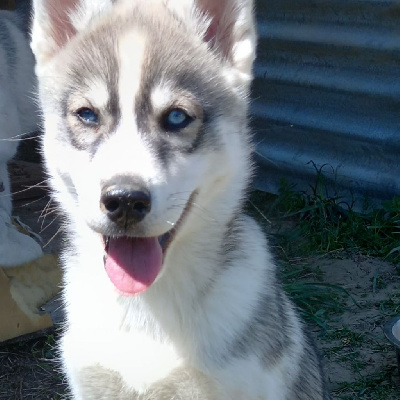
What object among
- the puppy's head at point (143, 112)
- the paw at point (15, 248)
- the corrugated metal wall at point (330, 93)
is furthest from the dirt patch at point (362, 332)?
the paw at point (15, 248)

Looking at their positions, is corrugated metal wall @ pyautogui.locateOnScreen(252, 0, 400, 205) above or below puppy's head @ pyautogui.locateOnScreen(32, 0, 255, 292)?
below

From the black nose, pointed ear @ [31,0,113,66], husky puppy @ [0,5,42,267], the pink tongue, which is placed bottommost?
husky puppy @ [0,5,42,267]

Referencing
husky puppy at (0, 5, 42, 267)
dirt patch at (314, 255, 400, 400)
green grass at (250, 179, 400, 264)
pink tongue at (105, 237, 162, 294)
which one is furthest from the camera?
husky puppy at (0, 5, 42, 267)

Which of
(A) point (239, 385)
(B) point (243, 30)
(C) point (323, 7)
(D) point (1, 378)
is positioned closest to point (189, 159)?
(B) point (243, 30)

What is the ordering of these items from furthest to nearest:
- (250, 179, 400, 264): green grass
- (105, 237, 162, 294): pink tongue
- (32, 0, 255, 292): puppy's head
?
(250, 179, 400, 264): green grass < (105, 237, 162, 294): pink tongue < (32, 0, 255, 292): puppy's head

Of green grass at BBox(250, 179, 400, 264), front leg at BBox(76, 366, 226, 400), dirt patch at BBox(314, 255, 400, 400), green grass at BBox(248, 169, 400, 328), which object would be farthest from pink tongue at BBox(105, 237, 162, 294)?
green grass at BBox(250, 179, 400, 264)

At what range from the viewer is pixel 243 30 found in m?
2.50

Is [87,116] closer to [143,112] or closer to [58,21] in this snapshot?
[143,112]

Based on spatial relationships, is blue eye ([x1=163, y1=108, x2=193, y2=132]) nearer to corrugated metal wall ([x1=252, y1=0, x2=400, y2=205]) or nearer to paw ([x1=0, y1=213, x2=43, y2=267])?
paw ([x1=0, y1=213, x2=43, y2=267])

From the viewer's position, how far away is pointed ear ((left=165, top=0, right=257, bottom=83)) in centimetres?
248

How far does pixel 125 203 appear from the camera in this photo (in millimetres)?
1997

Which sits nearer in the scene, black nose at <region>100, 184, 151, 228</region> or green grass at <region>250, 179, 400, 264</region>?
black nose at <region>100, 184, 151, 228</region>

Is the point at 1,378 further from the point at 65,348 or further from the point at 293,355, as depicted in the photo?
the point at 293,355

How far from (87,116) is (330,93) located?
3127mm
